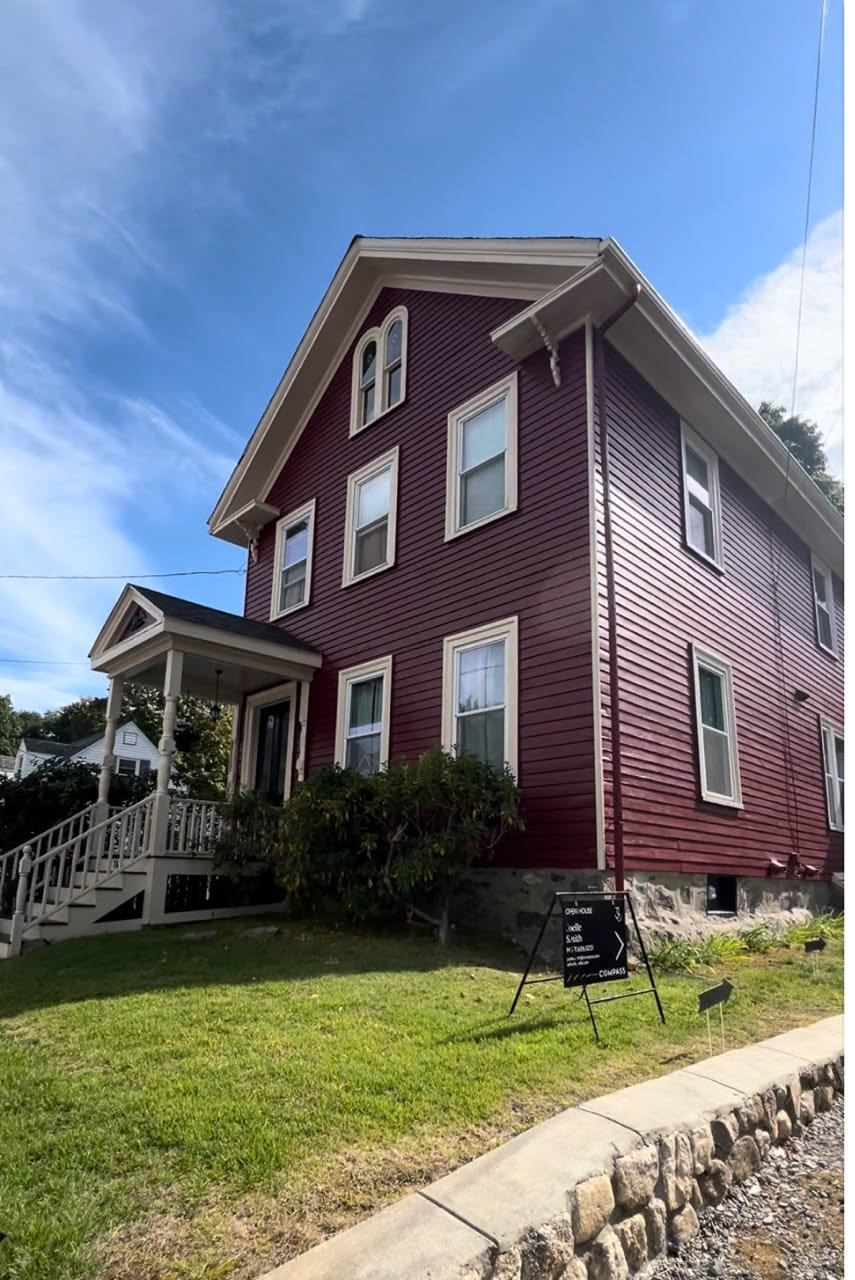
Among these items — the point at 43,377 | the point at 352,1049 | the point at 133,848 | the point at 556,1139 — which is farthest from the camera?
the point at 43,377

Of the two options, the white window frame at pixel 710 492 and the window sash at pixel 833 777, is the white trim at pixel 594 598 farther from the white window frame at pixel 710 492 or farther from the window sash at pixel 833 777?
the window sash at pixel 833 777

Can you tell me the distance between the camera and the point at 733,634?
10633 mm

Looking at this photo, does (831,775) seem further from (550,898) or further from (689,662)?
(550,898)

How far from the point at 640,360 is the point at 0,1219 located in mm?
9724

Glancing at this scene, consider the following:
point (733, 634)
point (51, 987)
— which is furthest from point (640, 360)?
point (51, 987)

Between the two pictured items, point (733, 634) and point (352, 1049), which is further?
point (733, 634)

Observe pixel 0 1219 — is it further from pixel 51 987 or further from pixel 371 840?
pixel 371 840

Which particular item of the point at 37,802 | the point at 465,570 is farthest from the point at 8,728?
the point at 465,570

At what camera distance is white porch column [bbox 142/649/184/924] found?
Answer: 8.85 metres

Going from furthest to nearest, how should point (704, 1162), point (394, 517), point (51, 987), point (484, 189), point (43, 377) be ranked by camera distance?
point (43, 377) → point (394, 517) → point (484, 189) → point (51, 987) → point (704, 1162)

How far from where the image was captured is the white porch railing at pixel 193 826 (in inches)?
368

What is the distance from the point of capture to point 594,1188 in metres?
2.62

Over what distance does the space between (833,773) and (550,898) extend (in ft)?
25.5

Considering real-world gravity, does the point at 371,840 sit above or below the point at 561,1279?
above
